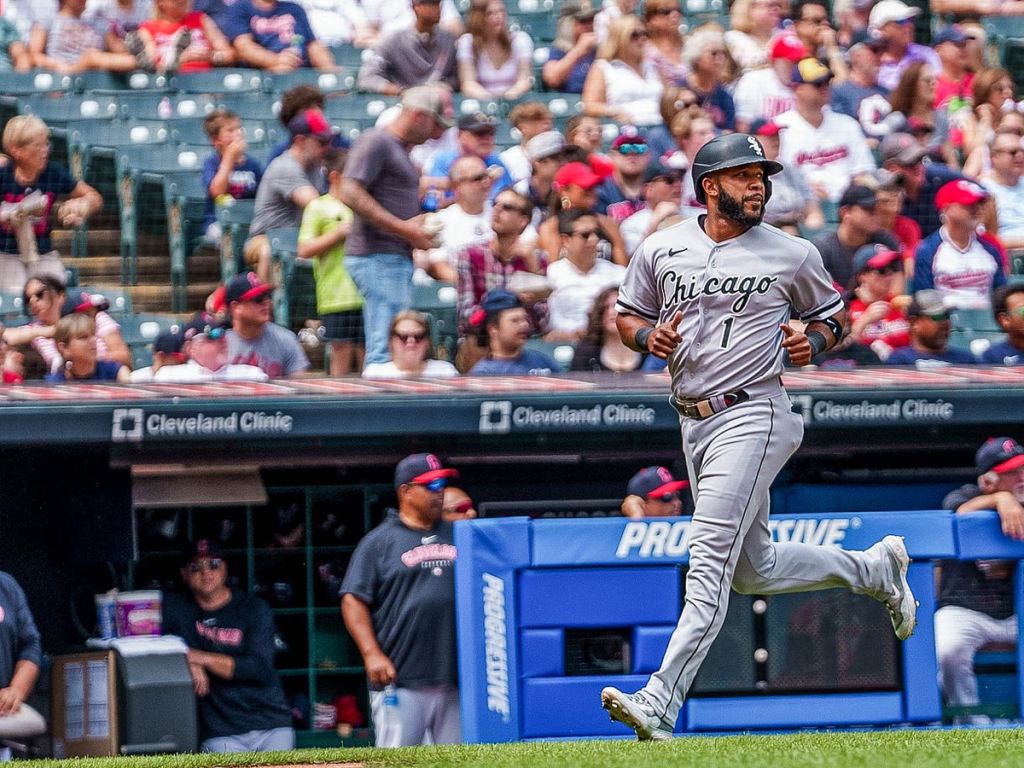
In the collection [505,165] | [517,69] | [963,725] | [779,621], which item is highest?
[517,69]

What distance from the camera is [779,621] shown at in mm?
5520

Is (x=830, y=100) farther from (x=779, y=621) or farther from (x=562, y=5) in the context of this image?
(x=779, y=621)

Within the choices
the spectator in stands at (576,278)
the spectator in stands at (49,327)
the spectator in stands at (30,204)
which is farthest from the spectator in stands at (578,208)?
the spectator in stands at (30,204)

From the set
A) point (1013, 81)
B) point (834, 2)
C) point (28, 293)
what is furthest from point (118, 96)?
point (1013, 81)

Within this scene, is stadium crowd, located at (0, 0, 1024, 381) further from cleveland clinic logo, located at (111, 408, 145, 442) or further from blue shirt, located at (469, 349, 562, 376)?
cleveland clinic logo, located at (111, 408, 145, 442)

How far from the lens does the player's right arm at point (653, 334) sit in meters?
4.21

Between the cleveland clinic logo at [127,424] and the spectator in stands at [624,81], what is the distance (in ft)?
13.5

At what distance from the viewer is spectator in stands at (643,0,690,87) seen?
9625 millimetres

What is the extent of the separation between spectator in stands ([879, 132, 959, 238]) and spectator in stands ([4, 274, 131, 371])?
12.6ft

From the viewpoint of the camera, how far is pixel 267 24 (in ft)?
32.0

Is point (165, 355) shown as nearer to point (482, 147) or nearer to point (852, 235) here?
point (482, 147)

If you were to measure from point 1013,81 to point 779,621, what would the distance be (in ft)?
18.4

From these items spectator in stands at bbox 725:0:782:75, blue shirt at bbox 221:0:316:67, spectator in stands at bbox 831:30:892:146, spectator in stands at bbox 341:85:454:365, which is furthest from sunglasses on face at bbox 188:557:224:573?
spectator in stands at bbox 725:0:782:75

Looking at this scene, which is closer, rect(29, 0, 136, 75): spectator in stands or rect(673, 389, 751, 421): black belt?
rect(673, 389, 751, 421): black belt
